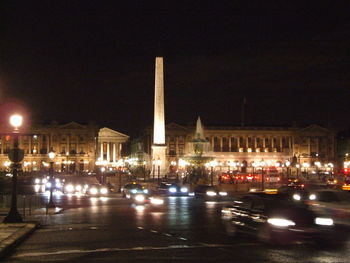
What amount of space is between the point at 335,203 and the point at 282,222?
799 centimetres

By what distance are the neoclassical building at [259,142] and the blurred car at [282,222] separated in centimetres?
14319

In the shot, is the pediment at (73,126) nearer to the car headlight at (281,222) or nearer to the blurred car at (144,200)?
the blurred car at (144,200)

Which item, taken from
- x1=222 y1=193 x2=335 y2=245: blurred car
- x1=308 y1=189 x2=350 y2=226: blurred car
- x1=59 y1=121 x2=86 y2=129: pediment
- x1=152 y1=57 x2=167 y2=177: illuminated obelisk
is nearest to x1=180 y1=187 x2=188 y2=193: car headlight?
x1=152 y1=57 x2=167 y2=177: illuminated obelisk

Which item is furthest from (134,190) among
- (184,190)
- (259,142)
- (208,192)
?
(259,142)

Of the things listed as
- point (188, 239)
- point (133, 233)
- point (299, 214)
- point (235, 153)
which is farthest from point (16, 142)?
point (235, 153)

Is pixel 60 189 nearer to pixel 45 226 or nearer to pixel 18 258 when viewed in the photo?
pixel 45 226

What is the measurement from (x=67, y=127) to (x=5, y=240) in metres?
156

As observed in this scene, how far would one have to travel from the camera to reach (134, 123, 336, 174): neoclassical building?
6486 inches

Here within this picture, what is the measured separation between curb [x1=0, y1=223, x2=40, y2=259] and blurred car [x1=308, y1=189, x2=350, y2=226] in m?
9.79

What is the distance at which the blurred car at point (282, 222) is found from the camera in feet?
55.8

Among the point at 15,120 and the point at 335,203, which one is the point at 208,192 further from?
the point at 15,120

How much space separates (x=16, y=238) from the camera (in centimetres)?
1864

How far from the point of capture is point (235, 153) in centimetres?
16350

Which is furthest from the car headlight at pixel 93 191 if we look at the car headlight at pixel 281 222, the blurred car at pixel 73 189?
the car headlight at pixel 281 222
